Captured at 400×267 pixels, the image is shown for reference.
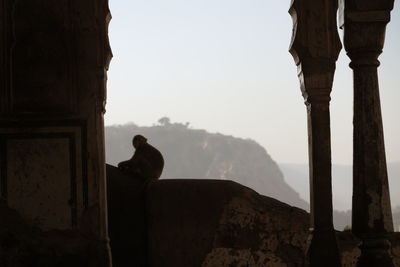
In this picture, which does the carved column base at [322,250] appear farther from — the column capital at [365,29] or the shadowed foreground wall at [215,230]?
the shadowed foreground wall at [215,230]

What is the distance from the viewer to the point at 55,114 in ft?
21.7

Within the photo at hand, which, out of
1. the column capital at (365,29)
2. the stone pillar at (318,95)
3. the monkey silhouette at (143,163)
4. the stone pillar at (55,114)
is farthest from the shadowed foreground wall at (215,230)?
the column capital at (365,29)

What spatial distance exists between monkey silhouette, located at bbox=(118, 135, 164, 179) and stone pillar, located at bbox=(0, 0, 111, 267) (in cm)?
253

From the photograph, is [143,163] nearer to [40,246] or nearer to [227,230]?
[227,230]

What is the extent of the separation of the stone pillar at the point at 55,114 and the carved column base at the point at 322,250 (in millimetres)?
1853

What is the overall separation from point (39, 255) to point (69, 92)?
59.7 inches

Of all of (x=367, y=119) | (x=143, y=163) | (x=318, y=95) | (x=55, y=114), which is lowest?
(x=143, y=163)

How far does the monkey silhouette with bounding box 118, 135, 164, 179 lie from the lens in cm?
920

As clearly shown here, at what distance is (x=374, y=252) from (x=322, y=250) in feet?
1.67

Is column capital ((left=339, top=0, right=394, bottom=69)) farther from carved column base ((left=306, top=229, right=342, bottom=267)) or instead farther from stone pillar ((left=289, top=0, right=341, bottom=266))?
carved column base ((left=306, top=229, right=342, bottom=267))

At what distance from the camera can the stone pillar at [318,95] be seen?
611cm

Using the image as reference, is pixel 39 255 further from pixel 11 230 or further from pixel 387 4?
pixel 387 4

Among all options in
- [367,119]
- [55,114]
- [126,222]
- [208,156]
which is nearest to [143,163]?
[126,222]

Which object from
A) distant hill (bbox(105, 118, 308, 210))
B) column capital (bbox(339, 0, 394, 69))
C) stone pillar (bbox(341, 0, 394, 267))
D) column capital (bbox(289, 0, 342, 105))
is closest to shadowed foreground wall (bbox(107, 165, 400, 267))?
column capital (bbox(289, 0, 342, 105))
